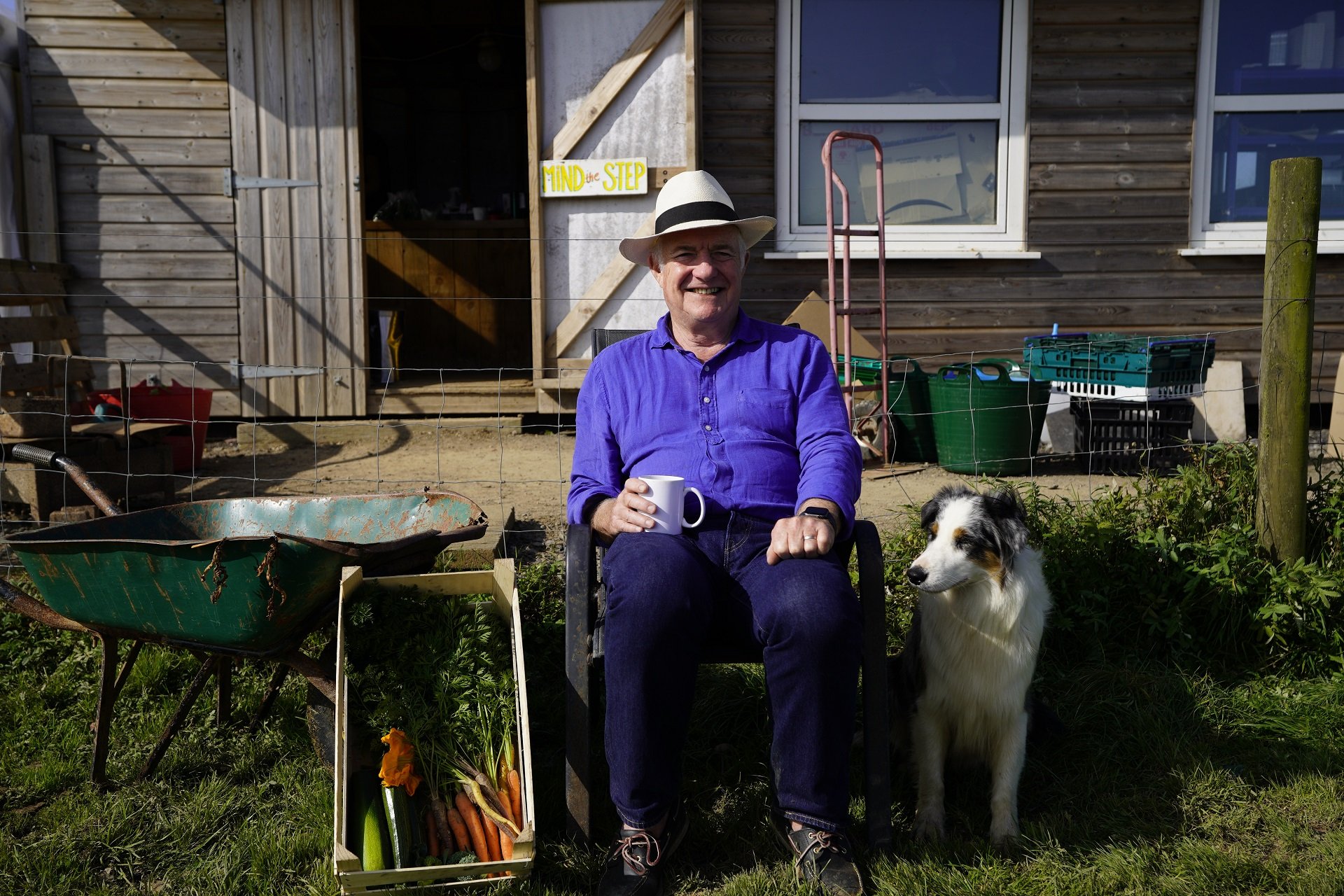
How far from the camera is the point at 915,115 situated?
7133 mm

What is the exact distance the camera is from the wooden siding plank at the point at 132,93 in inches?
266

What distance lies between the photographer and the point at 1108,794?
9.40 feet

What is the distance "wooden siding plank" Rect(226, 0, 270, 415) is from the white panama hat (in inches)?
187

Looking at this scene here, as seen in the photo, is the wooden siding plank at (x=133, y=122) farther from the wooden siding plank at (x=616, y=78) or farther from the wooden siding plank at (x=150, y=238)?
the wooden siding plank at (x=616, y=78)

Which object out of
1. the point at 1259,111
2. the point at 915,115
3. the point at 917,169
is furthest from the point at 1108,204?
the point at 915,115

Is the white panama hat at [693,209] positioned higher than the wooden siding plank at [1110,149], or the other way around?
the wooden siding plank at [1110,149]

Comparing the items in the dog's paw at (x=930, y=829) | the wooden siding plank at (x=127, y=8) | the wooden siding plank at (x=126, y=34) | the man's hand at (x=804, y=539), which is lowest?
the dog's paw at (x=930, y=829)

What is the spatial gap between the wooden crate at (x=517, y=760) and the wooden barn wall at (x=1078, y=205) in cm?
447

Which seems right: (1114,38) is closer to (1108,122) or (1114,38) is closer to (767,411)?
(1108,122)

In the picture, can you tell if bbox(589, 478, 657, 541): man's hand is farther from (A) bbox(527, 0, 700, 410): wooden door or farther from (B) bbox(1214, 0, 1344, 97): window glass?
(B) bbox(1214, 0, 1344, 97): window glass

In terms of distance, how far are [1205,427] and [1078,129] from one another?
2111mm

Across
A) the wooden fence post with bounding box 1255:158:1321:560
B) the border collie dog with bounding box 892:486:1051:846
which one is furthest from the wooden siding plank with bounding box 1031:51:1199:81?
the border collie dog with bounding box 892:486:1051:846

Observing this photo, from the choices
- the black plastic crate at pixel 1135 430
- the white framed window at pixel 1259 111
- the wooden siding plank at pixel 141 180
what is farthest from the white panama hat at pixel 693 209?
the white framed window at pixel 1259 111

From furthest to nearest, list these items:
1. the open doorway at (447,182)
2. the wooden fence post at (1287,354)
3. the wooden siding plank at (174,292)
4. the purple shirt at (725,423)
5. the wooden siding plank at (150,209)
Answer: the open doorway at (447,182)
the wooden siding plank at (174,292)
the wooden siding plank at (150,209)
the wooden fence post at (1287,354)
the purple shirt at (725,423)
